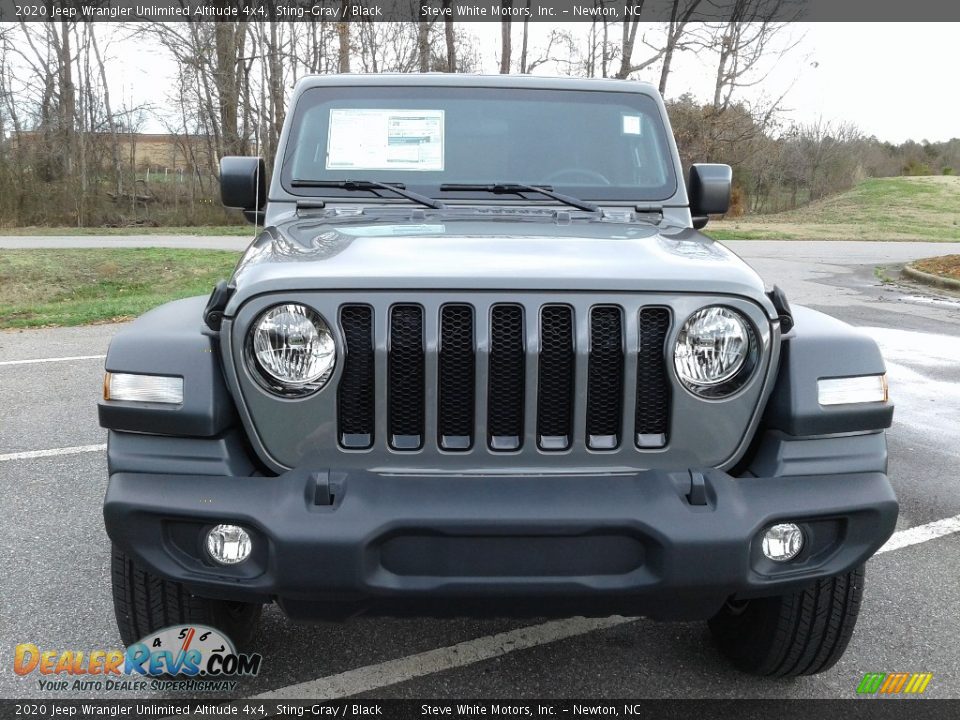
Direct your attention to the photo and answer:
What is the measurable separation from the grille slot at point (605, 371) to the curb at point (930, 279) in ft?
47.1

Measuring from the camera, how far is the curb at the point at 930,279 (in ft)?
46.7

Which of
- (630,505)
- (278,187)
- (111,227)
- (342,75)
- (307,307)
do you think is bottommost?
(111,227)

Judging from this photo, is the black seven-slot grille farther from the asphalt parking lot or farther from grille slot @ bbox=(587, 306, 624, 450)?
the asphalt parking lot

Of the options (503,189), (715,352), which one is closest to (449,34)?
(503,189)

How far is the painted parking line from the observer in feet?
8.46

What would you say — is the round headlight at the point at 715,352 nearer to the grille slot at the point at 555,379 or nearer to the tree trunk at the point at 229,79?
the grille slot at the point at 555,379

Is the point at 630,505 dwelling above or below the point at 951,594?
above

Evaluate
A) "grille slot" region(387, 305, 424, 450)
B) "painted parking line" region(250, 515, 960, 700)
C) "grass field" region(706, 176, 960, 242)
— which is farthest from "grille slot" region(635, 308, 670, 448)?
"grass field" region(706, 176, 960, 242)

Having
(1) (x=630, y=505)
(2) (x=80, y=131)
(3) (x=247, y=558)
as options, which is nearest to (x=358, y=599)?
(3) (x=247, y=558)

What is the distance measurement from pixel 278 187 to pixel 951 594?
3.15 metres

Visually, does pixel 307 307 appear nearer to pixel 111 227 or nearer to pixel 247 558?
pixel 247 558

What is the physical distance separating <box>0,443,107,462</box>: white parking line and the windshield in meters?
2.55

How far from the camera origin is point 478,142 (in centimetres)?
338

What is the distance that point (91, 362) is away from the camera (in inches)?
294
